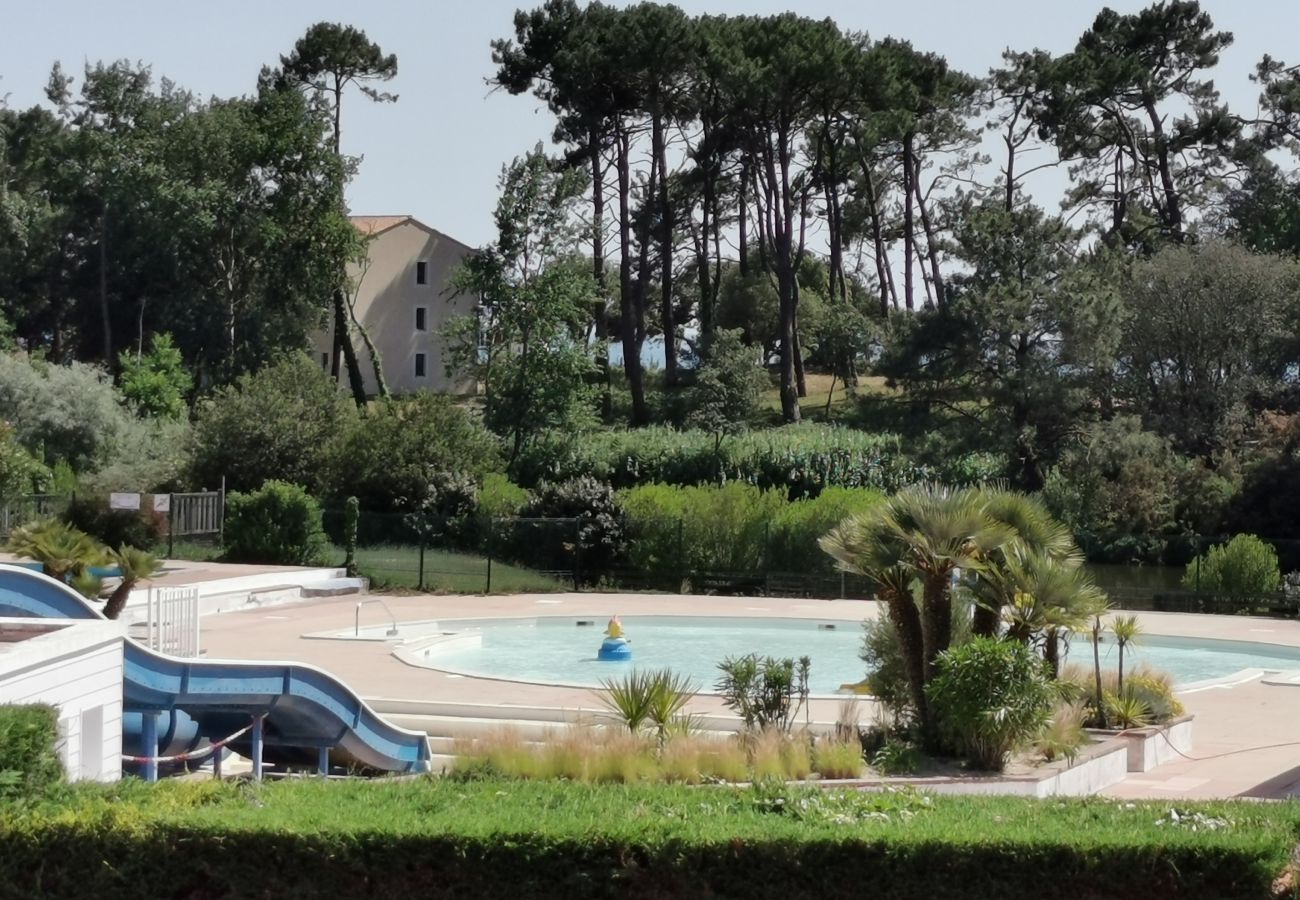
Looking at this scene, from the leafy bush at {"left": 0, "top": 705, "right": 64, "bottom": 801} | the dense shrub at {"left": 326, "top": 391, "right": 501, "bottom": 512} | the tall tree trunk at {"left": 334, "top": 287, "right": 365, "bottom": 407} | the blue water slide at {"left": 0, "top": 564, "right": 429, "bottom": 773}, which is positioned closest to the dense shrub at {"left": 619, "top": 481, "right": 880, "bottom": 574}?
the dense shrub at {"left": 326, "top": 391, "right": 501, "bottom": 512}

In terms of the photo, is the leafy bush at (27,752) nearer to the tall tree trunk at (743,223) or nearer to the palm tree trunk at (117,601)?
the palm tree trunk at (117,601)

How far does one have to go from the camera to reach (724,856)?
6930 millimetres

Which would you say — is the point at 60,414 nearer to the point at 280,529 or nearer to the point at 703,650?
the point at 280,529

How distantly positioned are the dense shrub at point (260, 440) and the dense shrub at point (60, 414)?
207 inches

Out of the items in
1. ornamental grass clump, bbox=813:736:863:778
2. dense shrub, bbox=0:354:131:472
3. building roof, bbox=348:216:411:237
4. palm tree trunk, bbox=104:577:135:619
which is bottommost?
ornamental grass clump, bbox=813:736:863:778

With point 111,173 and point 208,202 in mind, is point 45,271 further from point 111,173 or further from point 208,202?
point 208,202

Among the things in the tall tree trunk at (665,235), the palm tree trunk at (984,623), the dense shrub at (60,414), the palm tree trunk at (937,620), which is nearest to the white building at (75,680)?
the palm tree trunk at (937,620)

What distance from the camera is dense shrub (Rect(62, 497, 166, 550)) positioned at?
32.2m

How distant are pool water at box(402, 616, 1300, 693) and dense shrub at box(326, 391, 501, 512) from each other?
1049 cm

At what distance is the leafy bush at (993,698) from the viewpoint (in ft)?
42.0

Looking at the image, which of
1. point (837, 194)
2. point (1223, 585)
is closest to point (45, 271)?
point (837, 194)

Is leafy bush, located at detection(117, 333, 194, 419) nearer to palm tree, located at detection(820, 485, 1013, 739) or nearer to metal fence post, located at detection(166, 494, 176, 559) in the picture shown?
metal fence post, located at detection(166, 494, 176, 559)

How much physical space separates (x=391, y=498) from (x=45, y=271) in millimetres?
33720

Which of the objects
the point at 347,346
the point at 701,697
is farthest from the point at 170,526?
the point at 347,346
